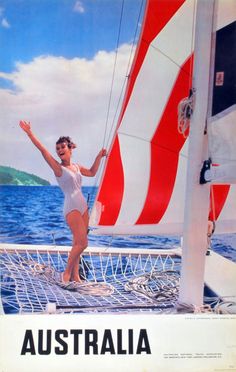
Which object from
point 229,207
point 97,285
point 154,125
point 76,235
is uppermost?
point 154,125

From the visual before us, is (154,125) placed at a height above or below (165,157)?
above

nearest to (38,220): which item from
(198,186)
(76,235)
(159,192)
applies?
(76,235)

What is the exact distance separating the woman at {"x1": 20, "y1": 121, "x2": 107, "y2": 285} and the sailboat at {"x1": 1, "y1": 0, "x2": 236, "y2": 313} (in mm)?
35

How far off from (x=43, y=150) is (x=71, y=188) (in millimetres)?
158

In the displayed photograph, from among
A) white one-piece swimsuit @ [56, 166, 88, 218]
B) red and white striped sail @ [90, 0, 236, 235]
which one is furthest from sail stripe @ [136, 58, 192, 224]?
white one-piece swimsuit @ [56, 166, 88, 218]

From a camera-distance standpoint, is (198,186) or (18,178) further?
(18,178)

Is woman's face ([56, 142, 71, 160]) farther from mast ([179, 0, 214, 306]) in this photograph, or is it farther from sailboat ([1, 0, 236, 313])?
mast ([179, 0, 214, 306])

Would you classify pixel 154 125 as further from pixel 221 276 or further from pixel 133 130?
pixel 221 276

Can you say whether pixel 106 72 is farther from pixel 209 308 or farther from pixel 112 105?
pixel 209 308

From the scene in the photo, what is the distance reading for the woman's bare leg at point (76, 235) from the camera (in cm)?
146

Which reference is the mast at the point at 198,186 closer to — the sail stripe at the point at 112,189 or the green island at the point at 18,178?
the sail stripe at the point at 112,189

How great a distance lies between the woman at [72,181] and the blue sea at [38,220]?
0.02 meters

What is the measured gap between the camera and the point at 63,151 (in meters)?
1.45

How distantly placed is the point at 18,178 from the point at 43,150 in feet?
0.41
